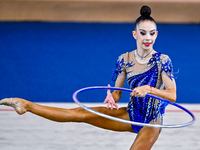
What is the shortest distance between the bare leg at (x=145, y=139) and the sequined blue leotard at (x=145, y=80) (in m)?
0.08

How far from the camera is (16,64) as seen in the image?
490 cm

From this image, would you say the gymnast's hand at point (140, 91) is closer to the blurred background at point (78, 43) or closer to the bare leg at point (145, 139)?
the bare leg at point (145, 139)

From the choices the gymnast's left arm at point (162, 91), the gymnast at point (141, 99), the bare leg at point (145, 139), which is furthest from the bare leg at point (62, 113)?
the gymnast's left arm at point (162, 91)

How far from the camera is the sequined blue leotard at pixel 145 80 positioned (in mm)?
2125

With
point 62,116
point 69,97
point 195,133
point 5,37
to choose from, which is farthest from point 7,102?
point 5,37

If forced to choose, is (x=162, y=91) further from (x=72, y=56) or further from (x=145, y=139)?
(x=72, y=56)

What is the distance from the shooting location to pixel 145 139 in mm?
2068

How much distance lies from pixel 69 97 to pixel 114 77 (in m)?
2.07

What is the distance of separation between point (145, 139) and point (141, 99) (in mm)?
256

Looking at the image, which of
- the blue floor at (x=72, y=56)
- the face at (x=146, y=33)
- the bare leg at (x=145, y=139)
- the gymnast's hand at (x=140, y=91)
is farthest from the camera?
the blue floor at (x=72, y=56)

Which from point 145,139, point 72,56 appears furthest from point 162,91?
point 72,56

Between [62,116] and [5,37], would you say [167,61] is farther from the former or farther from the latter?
[5,37]

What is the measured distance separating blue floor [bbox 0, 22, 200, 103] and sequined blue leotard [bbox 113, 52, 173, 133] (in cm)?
215

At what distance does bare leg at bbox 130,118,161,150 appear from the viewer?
204cm
